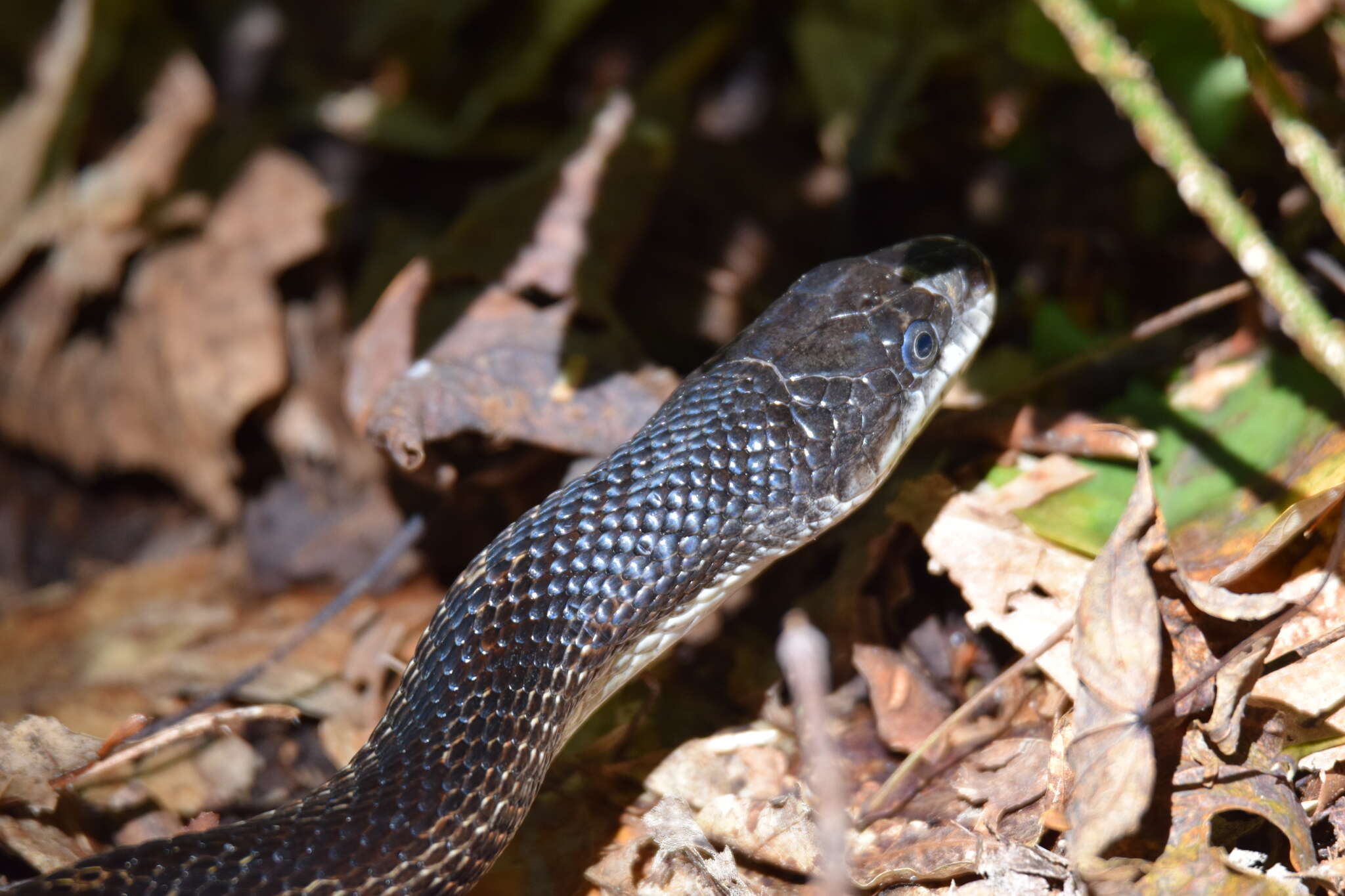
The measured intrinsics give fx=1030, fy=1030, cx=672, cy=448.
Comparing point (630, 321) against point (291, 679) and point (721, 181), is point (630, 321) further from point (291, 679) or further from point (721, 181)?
point (291, 679)

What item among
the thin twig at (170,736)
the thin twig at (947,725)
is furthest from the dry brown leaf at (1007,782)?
the thin twig at (170,736)

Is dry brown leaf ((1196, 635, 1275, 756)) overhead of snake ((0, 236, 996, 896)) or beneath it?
beneath

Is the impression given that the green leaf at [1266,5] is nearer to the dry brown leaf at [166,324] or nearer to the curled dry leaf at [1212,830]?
the curled dry leaf at [1212,830]

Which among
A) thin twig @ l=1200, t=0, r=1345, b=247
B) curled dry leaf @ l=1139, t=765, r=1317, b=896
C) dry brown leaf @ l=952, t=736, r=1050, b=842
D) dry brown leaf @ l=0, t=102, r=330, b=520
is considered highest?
dry brown leaf @ l=0, t=102, r=330, b=520

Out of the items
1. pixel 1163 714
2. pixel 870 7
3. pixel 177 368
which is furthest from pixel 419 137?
pixel 1163 714

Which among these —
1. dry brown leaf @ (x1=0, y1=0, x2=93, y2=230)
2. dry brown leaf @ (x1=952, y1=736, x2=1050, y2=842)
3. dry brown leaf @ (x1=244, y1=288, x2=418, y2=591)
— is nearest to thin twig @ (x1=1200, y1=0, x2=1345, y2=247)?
dry brown leaf @ (x1=952, y1=736, x2=1050, y2=842)

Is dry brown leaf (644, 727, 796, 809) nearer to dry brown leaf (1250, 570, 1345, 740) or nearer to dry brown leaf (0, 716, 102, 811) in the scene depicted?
dry brown leaf (1250, 570, 1345, 740)
